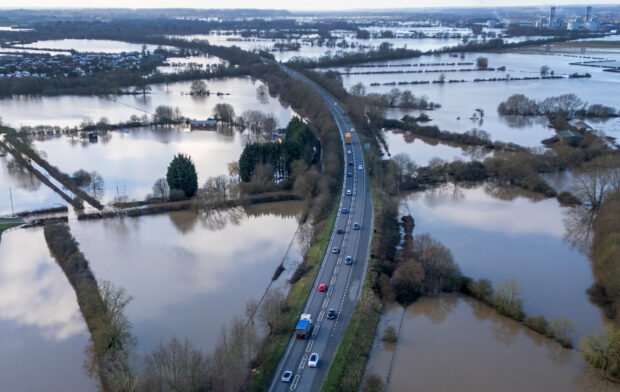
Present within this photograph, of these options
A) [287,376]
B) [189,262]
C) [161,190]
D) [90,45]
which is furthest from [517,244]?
[90,45]

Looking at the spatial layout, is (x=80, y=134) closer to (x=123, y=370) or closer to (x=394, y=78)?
(x=123, y=370)

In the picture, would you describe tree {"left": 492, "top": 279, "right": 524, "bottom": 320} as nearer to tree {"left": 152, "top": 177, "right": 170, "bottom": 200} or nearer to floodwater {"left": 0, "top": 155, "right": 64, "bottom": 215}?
tree {"left": 152, "top": 177, "right": 170, "bottom": 200}

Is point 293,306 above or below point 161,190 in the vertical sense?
below

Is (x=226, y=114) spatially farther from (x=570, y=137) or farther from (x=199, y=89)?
(x=570, y=137)

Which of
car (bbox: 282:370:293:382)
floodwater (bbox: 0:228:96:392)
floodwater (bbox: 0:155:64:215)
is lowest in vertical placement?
floodwater (bbox: 0:228:96:392)

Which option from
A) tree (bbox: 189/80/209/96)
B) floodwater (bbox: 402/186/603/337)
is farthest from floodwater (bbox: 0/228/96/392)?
tree (bbox: 189/80/209/96)
